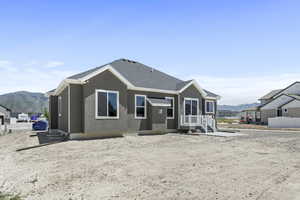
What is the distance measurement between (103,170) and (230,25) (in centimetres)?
1353

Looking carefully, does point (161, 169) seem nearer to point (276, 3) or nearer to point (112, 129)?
point (112, 129)

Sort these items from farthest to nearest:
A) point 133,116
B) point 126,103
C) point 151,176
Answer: point 133,116 → point 126,103 → point 151,176

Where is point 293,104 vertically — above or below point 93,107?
above

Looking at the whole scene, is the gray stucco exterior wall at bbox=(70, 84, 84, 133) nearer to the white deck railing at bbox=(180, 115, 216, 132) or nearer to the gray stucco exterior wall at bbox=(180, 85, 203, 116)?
the gray stucco exterior wall at bbox=(180, 85, 203, 116)

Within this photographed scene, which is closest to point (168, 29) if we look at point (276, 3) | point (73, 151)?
point (276, 3)

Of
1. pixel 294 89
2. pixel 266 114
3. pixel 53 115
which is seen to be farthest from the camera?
pixel 294 89

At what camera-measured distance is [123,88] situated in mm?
14977

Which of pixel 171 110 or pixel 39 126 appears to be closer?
pixel 171 110

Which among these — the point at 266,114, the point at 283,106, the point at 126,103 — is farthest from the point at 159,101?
the point at 266,114

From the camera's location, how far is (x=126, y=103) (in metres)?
15.0

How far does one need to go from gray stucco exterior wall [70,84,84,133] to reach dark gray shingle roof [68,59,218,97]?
4.58 metres

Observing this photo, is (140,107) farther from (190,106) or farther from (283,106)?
(283,106)

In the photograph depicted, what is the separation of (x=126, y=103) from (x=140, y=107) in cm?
186

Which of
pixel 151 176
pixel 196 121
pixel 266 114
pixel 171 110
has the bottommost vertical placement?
pixel 151 176
